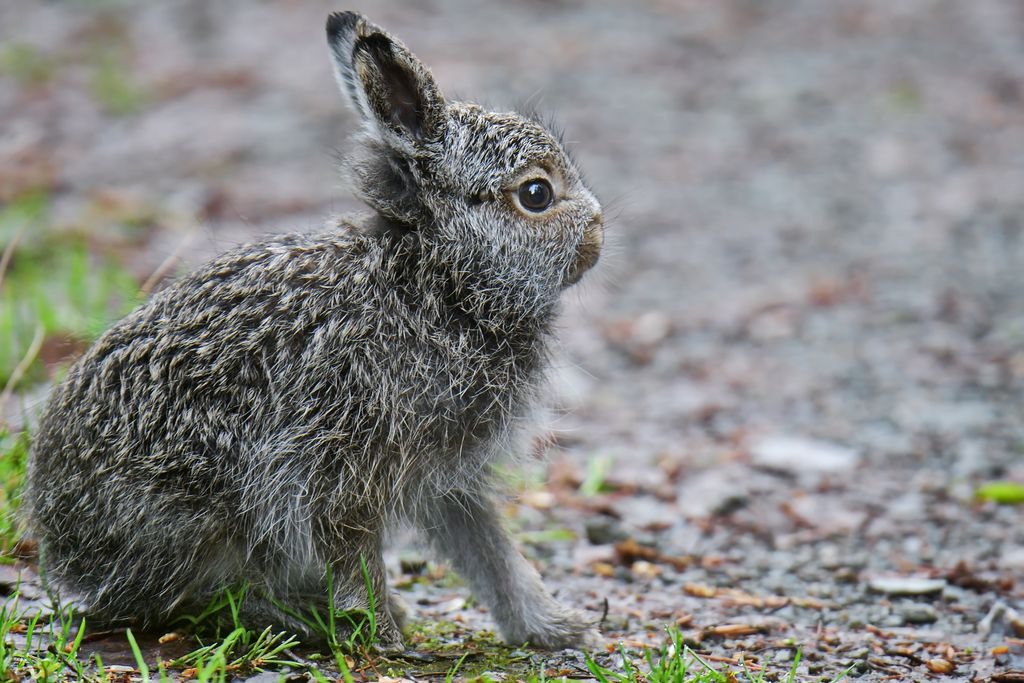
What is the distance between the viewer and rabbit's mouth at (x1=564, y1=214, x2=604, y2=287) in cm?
519

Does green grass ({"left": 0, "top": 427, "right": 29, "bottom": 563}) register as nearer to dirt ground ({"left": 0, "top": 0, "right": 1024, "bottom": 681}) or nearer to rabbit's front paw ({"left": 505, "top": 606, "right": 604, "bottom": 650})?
dirt ground ({"left": 0, "top": 0, "right": 1024, "bottom": 681})

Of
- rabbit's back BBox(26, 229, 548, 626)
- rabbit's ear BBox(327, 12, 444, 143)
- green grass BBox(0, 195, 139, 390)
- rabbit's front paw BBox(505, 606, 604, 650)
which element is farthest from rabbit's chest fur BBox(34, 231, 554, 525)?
green grass BBox(0, 195, 139, 390)

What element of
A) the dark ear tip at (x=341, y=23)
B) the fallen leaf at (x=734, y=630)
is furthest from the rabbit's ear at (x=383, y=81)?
the fallen leaf at (x=734, y=630)

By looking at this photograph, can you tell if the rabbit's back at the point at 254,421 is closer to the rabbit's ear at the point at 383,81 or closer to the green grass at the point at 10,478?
the green grass at the point at 10,478

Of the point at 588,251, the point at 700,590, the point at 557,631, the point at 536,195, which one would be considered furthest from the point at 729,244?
the point at 557,631

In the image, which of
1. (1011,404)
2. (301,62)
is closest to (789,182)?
(1011,404)

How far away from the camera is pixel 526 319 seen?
5094 mm

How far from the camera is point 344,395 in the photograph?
4.57m

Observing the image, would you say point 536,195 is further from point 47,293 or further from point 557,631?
point 47,293

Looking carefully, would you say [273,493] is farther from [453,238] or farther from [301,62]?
[301,62]

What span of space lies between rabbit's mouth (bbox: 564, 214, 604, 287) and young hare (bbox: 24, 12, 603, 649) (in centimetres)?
1

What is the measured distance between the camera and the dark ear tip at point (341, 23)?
4848 mm

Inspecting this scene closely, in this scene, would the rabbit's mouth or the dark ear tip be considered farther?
the rabbit's mouth

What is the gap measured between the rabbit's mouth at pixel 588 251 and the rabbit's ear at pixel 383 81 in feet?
2.65
